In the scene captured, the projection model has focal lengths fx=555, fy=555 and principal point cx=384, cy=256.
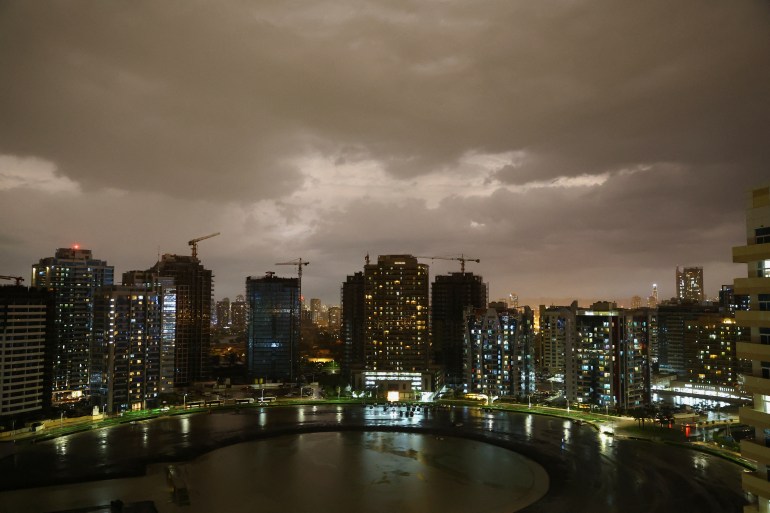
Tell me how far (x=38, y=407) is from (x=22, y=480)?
1958 centimetres

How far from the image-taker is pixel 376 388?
60844 millimetres

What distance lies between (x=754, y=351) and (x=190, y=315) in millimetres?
72284

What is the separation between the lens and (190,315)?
75812 mm

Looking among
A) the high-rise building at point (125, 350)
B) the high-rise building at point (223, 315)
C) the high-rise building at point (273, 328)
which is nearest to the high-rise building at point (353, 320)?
the high-rise building at point (273, 328)

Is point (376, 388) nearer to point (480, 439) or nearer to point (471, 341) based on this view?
point (471, 341)

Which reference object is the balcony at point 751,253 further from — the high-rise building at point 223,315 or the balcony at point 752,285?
the high-rise building at point 223,315

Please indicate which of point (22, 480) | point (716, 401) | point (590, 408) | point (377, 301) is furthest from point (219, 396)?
point (716, 401)

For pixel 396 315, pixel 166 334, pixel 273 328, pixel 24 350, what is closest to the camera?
pixel 24 350

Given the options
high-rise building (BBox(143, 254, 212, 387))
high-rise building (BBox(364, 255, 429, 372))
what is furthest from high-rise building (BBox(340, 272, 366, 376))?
high-rise building (BBox(143, 254, 212, 387))

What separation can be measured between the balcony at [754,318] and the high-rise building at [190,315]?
2661 inches

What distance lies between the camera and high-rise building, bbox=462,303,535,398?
5784 centimetres

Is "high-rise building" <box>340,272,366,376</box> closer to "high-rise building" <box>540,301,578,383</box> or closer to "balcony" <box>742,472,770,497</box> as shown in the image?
"high-rise building" <box>540,301,578,383</box>

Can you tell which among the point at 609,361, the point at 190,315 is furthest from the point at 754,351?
the point at 190,315

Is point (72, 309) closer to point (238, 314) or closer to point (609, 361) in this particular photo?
point (609, 361)
